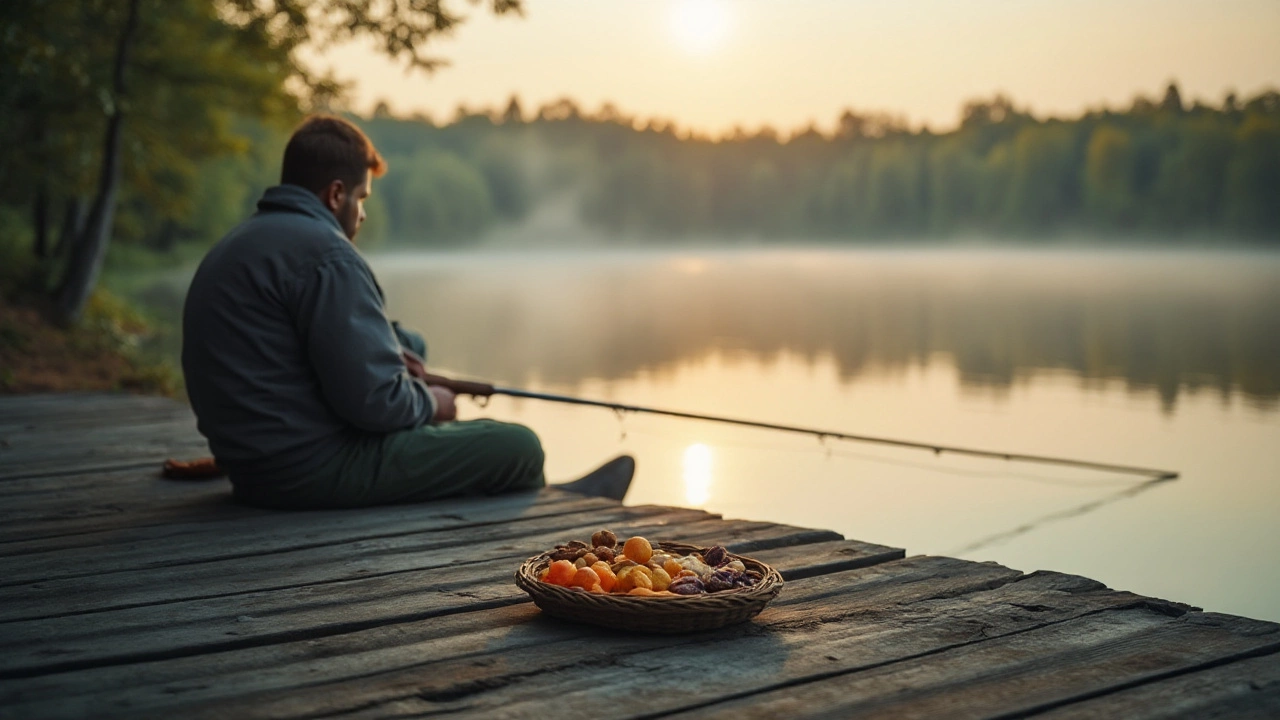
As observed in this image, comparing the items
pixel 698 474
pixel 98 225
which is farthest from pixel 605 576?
pixel 98 225

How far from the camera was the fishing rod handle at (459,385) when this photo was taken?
4707 mm

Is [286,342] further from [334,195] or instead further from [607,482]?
[607,482]

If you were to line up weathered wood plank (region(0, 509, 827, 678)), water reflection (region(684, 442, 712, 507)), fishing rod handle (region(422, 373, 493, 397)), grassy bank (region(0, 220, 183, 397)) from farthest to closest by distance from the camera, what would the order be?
grassy bank (region(0, 220, 183, 397))
water reflection (region(684, 442, 712, 507))
fishing rod handle (region(422, 373, 493, 397))
weathered wood plank (region(0, 509, 827, 678))

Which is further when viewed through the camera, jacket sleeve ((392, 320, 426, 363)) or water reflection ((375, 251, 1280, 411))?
water reflection ((375, 251, 1280, 411))

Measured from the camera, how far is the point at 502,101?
88312mm

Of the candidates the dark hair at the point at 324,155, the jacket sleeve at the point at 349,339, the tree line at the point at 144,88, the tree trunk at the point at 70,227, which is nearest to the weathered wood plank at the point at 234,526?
the jacket sleeve at the point at 349,339

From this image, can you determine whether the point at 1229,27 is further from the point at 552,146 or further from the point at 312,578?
the point at 552,146

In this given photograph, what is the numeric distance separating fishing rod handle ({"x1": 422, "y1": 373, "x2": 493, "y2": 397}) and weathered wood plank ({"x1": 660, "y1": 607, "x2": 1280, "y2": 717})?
8.09 feet

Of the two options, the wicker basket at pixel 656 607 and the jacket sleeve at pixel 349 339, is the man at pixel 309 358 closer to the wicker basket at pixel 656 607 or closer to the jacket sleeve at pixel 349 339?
the jacket sleeve at pixel 349 339

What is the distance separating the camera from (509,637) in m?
2.73

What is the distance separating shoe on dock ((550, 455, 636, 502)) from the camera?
4969 millimetres

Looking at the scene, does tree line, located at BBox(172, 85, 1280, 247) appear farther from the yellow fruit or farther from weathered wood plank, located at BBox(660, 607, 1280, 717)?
weathered wood plank, located at BBox(660, 607, 1280, 717)

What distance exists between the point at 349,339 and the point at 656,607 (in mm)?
1634

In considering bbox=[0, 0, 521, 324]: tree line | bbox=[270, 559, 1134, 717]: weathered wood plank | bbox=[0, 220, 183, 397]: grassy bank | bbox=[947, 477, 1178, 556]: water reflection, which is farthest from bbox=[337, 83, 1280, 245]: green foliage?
bbox=[270, 559, 1134, 717]: weathered wood plank
